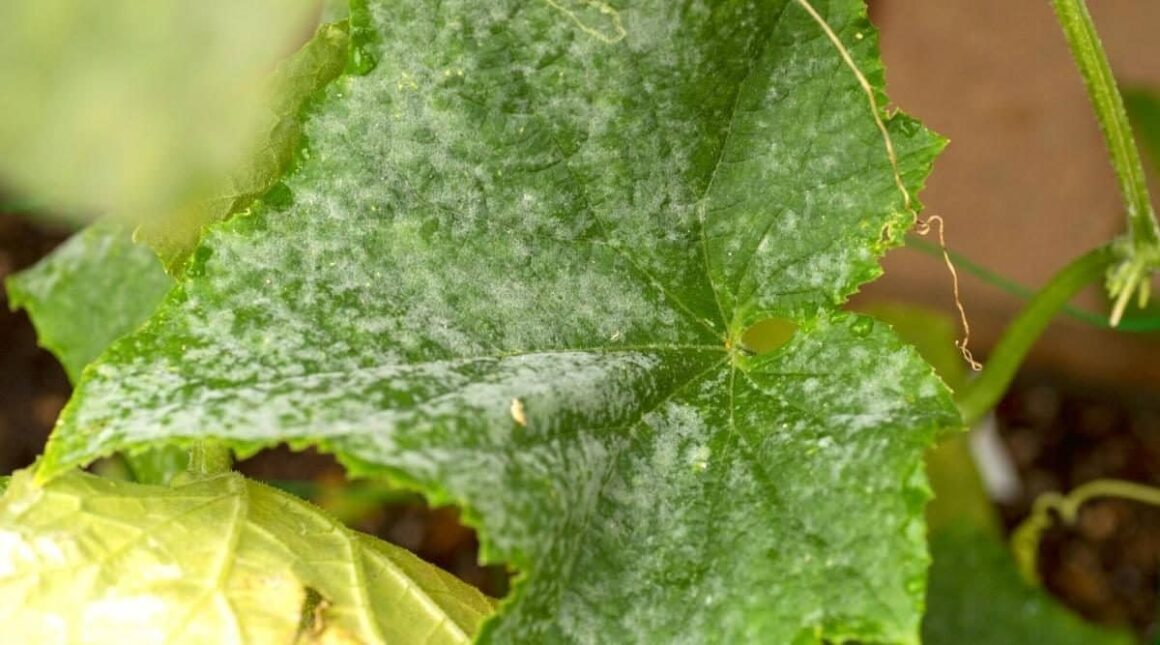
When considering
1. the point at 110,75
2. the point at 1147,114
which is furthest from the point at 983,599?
the point at 110,75

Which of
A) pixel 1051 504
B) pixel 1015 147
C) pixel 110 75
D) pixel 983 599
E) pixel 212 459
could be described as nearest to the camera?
pixel 110 75

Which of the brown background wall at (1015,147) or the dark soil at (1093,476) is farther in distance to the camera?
the brown background wall at (1015,147)

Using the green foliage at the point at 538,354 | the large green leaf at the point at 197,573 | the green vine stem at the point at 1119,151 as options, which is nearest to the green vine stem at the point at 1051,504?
the green vine stem at the point at 1119,151

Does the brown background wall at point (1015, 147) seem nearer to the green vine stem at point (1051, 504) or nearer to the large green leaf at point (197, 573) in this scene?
the green vine stem at point (1051, 504)

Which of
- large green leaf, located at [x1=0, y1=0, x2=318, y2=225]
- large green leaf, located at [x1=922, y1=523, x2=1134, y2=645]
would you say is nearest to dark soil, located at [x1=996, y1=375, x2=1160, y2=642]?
large green leaf, located at [x1=922, y1=523, x2=1134, y2=645]

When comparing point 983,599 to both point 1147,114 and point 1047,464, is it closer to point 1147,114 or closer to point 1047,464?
point 1047,464

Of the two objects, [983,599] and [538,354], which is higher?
[538,354]

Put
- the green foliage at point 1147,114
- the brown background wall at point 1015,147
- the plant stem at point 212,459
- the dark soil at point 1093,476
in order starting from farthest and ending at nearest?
the brown background wall at point 1015,147 < the dark soil at point 1093,476 < the green foliage at point 1147,114 < the plant stem at point 212,459

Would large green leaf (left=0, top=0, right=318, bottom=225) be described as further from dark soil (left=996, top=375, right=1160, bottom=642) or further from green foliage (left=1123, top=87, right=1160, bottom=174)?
dark soil (left=996, top=375, right=1160, bottom=642)
